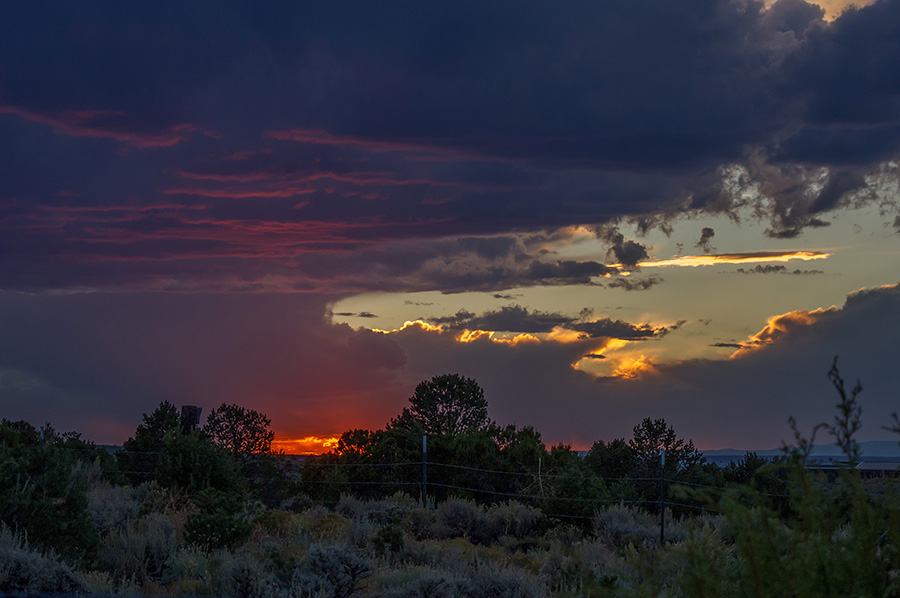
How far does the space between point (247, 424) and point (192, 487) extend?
18.8 feet

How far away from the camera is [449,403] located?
24.6 metres

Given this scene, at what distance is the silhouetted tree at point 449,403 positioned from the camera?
24.4m

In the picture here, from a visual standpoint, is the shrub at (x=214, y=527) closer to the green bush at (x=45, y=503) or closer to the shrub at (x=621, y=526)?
the green bush at (x=45, y=503)

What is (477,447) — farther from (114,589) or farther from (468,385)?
(114,589)

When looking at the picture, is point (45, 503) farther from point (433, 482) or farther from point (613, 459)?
point (613, 459)

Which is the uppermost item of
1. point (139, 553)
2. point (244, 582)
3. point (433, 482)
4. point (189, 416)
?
point (189, 416)

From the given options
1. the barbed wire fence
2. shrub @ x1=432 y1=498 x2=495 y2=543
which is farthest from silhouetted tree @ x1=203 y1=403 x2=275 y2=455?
shrub @ x1=432 y1=498 x2=495 y2=543

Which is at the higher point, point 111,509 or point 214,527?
point 111,509

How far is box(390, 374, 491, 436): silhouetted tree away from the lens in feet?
80.0

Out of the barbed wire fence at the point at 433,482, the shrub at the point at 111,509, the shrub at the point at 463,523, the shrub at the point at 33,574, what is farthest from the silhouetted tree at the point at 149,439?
the shrub at the point at 33,574

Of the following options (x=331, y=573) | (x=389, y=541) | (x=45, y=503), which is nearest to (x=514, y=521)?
(x=389, y=541)

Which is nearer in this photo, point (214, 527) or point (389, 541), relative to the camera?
point (214, 527)

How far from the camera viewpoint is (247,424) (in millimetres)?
21094

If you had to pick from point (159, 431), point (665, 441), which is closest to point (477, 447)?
point (665, 441)
